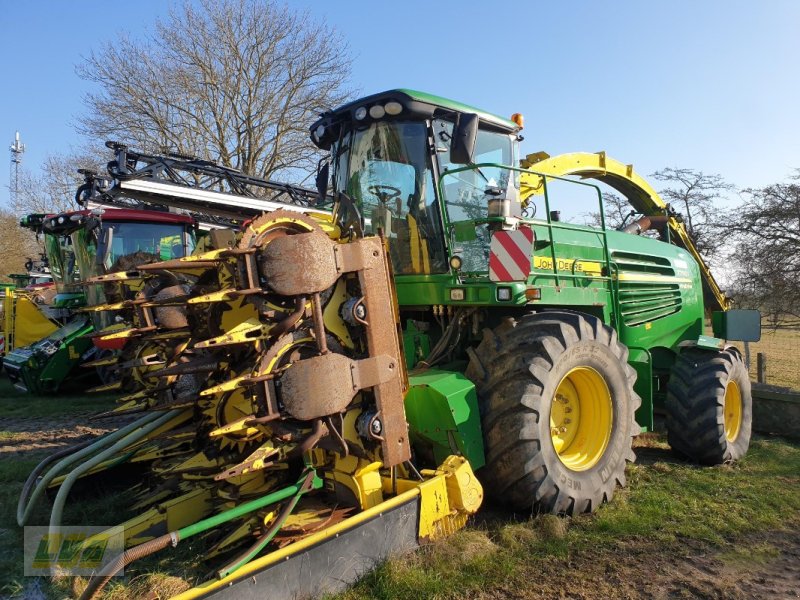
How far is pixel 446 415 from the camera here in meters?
3.48

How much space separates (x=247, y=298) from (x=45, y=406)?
7.34 m

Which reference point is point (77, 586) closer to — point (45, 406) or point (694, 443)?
point (694, 443)

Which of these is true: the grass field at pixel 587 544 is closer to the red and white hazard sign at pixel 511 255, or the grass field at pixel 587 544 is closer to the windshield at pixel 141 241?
the red and white hazard sign at pixel 511 255

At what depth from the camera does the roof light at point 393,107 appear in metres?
4.14

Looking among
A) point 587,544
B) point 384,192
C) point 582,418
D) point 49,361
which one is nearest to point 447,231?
point 384,192

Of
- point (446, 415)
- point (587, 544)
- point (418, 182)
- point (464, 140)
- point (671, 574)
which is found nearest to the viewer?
point (671, 574)

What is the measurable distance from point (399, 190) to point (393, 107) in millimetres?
598

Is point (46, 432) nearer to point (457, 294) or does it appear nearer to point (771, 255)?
point (457, 294)

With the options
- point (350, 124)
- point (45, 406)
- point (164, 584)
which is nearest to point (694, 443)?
point (350, 124)

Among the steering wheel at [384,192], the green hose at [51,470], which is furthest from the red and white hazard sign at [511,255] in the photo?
the green hose at [51,470]

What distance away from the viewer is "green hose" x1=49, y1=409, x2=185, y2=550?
3172 millimetres

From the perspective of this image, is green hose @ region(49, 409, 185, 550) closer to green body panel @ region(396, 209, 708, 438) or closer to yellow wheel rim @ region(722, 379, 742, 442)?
green body panel @ region(396, 209, 708, 438)

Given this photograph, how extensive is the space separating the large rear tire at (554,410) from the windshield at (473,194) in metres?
0.61

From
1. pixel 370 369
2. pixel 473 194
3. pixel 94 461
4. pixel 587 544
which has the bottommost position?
pixel 587 544
